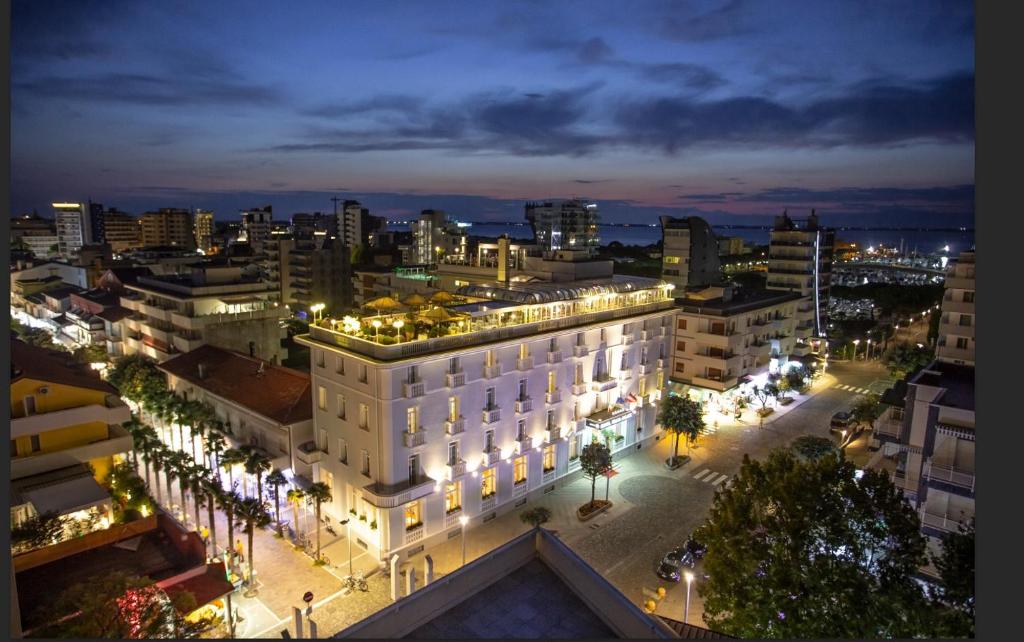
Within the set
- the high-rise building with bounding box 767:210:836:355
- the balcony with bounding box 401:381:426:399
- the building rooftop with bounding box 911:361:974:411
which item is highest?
the high-rise building with bounding box 767:210:836:355

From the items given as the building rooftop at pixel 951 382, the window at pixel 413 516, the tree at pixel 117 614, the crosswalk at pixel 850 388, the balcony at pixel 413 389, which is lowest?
the crosswalk at pixel 850 388

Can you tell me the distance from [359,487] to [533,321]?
51.0 feet

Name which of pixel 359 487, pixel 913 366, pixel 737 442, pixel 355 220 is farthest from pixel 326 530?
pixel 355 220

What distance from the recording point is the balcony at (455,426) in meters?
35.0

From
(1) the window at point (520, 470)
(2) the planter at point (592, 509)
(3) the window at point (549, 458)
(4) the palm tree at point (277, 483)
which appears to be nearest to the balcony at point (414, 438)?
(4) the palm tree at point (277, 483)

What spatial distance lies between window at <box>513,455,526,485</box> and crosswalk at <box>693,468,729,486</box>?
48.3ft

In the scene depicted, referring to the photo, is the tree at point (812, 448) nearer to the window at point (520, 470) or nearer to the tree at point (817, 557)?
the tree at point (817, 557)

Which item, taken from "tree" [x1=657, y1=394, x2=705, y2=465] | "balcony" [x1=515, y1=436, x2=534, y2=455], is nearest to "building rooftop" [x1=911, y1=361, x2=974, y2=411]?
"tree" [x1=657, y1=394, x2=705, y2=465]

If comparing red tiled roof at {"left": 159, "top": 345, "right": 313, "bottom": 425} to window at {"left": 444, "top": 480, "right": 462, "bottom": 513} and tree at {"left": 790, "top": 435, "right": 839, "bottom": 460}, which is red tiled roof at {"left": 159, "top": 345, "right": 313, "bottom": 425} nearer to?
window at {"left": 444, "top": 480, "right": 462, "bottom": 513}

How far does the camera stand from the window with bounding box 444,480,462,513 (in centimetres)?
3614

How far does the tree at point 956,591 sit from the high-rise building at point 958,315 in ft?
118

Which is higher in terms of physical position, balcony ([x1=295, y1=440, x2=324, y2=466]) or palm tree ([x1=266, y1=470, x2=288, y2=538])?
balcony ([x1=295, y1=440, x2=324, y2=466])

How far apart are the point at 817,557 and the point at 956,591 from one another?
4006mm

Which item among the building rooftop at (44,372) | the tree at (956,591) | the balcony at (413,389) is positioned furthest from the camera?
the building rooftop at (44,372)
